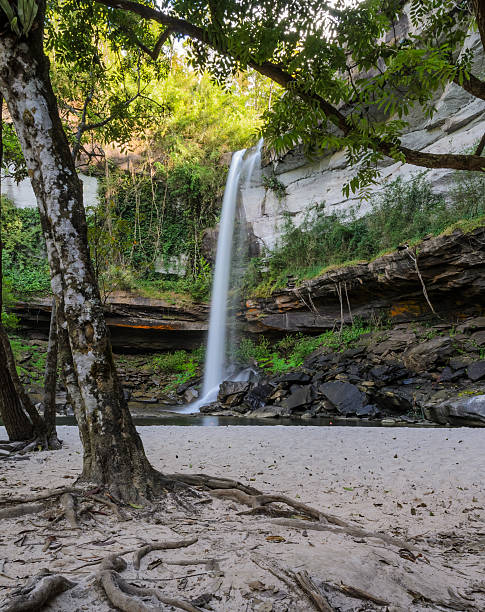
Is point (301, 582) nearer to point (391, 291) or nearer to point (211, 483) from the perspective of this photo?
point (211, 483)

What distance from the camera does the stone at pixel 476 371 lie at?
36.3 feet

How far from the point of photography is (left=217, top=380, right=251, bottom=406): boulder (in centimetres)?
1451

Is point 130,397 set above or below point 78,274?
below

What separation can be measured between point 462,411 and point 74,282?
31.6ft

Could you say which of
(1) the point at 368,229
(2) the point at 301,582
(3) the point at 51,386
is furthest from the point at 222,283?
(2) the point at 301,582

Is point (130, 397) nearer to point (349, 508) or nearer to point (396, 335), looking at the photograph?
point (396, 335)

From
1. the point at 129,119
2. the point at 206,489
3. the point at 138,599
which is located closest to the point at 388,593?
the point at 138,599

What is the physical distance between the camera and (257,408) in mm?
13617

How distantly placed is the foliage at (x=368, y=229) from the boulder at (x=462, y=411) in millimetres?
6946

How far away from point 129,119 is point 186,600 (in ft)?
30.7

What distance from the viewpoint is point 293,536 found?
108 inches

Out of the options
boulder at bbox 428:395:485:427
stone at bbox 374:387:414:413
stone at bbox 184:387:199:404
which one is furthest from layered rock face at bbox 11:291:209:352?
boulder at bbox 428:395:485:427

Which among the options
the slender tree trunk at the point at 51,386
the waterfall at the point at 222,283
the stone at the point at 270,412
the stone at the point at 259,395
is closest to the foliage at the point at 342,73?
the slender tree trunk at the point at 51,386

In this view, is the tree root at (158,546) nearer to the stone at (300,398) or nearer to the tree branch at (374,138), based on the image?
the tree branch at (374,138)
